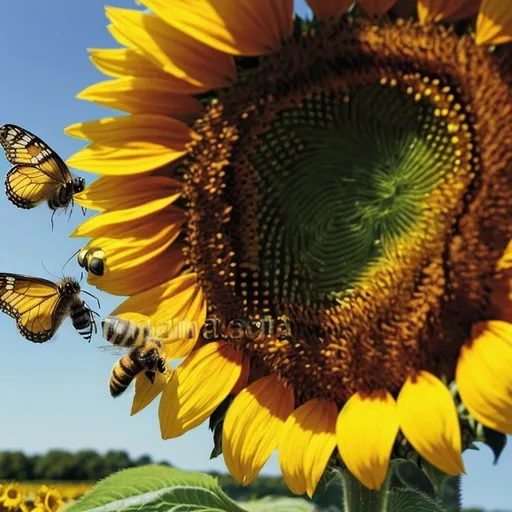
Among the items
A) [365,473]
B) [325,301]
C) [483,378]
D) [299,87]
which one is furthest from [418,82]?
[365,473]

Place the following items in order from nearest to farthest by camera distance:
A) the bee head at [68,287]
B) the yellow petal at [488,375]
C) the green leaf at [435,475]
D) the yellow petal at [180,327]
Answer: the yellow petal at [488,375] < the green leaf at [435,475] < the yellow petal at [180,327] < the bee head at [68,287]

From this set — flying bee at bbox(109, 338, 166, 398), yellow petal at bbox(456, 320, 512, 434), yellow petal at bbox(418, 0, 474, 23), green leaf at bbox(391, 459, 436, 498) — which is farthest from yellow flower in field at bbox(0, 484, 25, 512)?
yellow petal at bbox(418, 0, 474, 23)

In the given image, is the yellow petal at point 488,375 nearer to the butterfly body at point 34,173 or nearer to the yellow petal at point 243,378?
the yellow petal at point 243,378

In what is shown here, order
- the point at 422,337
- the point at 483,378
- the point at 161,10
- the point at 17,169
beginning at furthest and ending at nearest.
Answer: the point at 17,169, the point at 161,10, the point at 422,337, the point at 483,378

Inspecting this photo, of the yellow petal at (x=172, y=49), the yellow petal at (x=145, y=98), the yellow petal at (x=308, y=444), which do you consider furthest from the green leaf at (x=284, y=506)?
the yellow petal at (x=172, y=49)

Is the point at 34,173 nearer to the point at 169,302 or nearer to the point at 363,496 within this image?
the point at 169,302

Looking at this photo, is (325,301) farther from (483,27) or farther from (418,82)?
(483,27)

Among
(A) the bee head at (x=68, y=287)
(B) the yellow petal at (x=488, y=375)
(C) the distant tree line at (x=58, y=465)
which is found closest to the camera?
(B) the yellow petal at (x=488, y=375)
